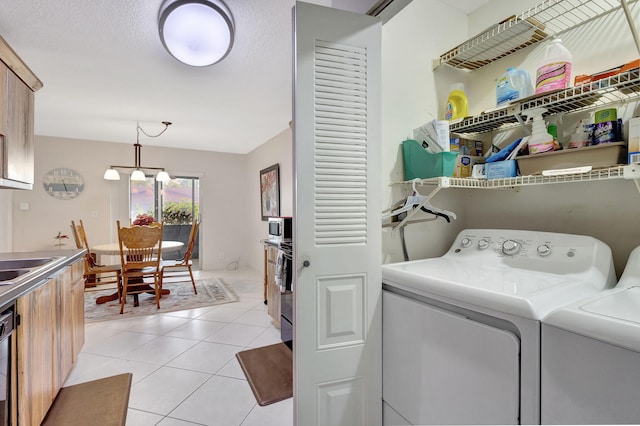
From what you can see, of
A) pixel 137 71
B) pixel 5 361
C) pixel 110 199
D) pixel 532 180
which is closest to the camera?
pixel 5 361

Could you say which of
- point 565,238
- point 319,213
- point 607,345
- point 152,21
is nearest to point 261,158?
point 152,21

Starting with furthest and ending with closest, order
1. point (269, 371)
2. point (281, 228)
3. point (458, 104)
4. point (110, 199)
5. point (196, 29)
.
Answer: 1. point (110, 199)
2. point (281, 228)
3. point (269, 371)
4. point (196, 29)
5. point (458, 104)

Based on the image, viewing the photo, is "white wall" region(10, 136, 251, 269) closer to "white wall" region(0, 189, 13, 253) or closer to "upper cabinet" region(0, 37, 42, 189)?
"white wall" region(0, 189, 13, 253)

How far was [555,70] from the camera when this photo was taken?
3.97 ft

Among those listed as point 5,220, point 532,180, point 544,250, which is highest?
point 532,180

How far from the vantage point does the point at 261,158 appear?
5.24 m

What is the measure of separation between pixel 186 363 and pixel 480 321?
2117 mm

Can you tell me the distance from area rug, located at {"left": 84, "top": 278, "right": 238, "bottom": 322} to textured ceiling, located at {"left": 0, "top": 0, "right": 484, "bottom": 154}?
2314mm

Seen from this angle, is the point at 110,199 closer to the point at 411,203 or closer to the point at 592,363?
the point at 411,203

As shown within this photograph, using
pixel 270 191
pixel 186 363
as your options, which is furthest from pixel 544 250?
pixel 270 191

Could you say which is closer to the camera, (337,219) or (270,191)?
(337,219)

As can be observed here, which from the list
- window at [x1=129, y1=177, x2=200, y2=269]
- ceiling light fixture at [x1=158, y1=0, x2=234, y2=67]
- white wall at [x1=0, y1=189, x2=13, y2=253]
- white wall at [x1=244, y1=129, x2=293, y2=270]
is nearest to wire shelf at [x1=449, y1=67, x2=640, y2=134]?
ceiling light fixture at [x1=158, y1=0, x2=234, y2=67]

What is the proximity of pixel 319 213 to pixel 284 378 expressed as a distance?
55.4 inches

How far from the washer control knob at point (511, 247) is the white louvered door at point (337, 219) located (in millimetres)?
601
